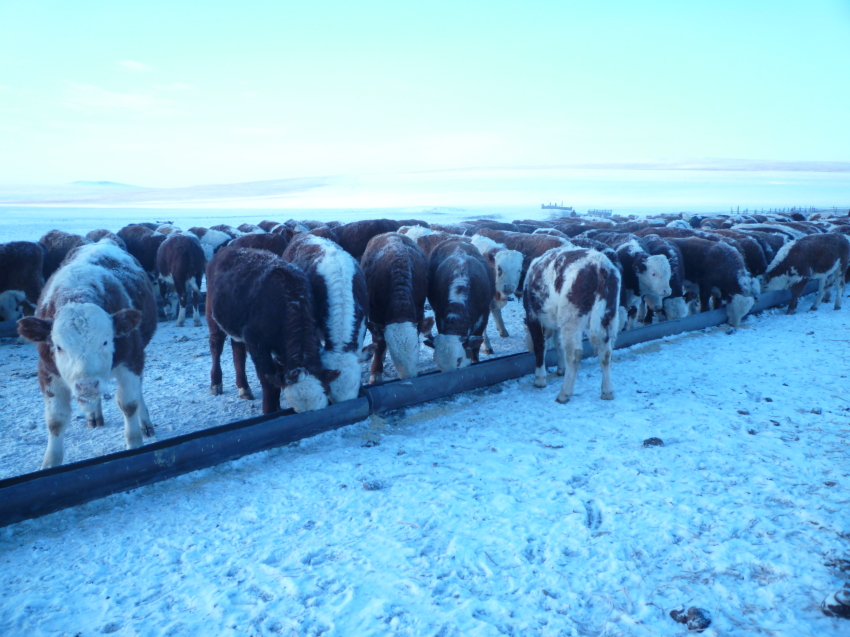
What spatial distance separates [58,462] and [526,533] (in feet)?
12.9

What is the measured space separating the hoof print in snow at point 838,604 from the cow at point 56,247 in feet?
40.7

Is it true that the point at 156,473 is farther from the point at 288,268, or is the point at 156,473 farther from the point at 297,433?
the point at 288,268

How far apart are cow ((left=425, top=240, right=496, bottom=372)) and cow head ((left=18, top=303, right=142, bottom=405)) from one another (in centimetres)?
352

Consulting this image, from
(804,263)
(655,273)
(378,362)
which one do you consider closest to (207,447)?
(378,362)

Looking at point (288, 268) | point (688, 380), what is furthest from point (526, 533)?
point (688, 380)

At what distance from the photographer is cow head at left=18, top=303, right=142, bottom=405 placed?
12.6 ft

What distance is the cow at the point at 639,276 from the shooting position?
8.84 metres

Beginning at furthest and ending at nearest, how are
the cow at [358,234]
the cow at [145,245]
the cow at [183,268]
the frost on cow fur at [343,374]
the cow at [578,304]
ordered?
the cow at [145,245] < the cow at [358,234] < the cow at [183,268] < the cow at [578,304] < the frost on cow fur at [343,374]

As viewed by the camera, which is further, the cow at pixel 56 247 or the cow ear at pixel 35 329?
the cow at pixel 56 247

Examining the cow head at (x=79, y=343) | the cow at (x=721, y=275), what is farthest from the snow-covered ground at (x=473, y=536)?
the cow at (x=721, y=275)

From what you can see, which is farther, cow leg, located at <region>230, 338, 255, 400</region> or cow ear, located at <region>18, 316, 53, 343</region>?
cow leg, located at <region>230, 338, 255, 400</region>

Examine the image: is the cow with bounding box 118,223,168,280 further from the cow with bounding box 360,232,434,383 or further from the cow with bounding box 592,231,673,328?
the cow with bounding box 592,231,673,328

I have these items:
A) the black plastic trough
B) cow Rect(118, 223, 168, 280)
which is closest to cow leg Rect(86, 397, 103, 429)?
the black plastic trough

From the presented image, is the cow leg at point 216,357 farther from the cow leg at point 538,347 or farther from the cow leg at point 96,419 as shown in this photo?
the cow leg at point 538,347
